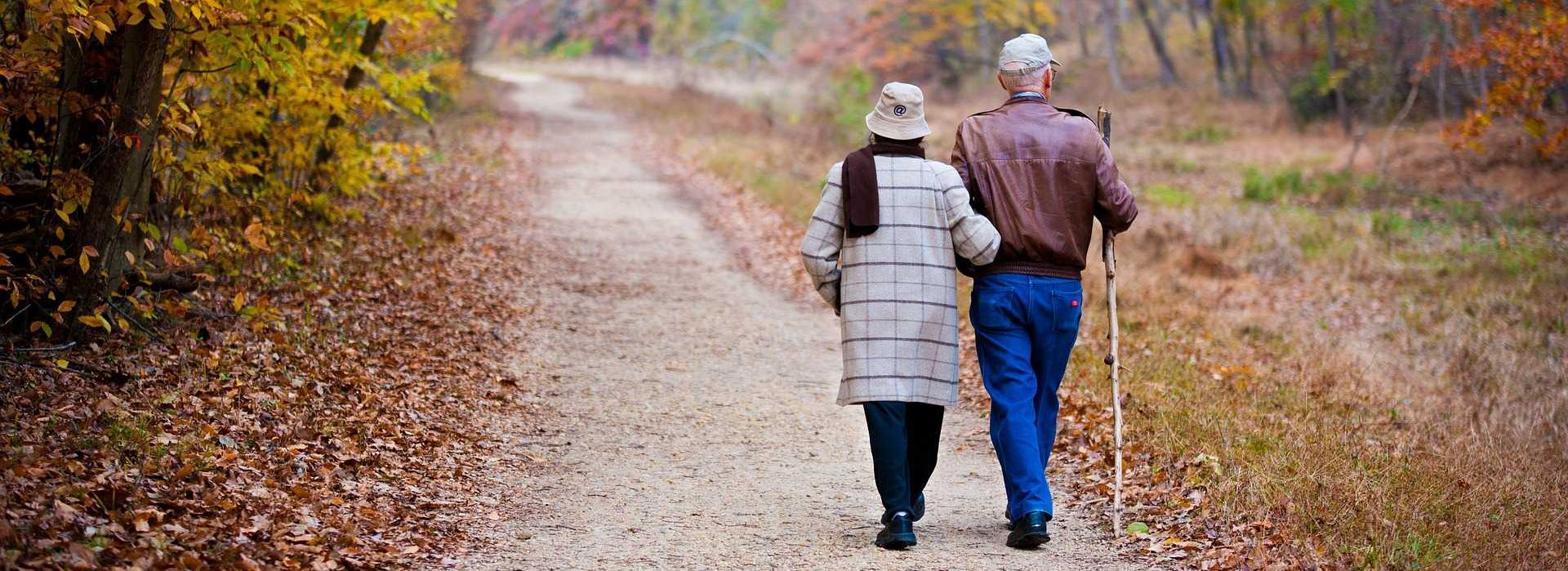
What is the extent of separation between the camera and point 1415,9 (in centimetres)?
2769

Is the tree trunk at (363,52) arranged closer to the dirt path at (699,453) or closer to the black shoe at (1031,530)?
the dirt path at (699,453)

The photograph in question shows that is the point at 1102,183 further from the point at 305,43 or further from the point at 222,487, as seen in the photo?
the point at 305,43

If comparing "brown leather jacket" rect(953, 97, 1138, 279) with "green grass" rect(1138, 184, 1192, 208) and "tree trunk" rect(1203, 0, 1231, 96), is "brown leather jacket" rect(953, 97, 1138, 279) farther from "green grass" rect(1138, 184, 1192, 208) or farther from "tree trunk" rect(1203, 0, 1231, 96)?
"tree trunk" rect(1203, 0, 1231, 96)

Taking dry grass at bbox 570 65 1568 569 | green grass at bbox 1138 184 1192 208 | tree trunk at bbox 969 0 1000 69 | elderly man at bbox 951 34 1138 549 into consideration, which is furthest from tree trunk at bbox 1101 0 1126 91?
elderly man at bbox 951 34 1138 549

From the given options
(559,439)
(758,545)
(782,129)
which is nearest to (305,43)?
(559,439)

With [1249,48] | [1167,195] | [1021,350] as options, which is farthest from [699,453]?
[1249,48]

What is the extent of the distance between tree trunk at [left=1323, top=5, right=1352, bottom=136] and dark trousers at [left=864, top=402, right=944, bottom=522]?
90.0 ft

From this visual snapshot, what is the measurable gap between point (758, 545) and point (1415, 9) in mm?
27138

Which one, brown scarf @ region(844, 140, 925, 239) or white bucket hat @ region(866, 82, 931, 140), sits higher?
white bucket hat @ region(866, 82, 931, 140)

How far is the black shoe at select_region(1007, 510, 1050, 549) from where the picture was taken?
5098mm

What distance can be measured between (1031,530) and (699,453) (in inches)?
93.3

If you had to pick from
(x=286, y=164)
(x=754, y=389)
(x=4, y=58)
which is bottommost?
(x=754, y=389)

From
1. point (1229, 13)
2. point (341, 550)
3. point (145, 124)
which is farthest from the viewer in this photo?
point (1229, 13)

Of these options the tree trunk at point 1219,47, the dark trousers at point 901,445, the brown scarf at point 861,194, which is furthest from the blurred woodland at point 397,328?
the tree trunk at point 1219,47
